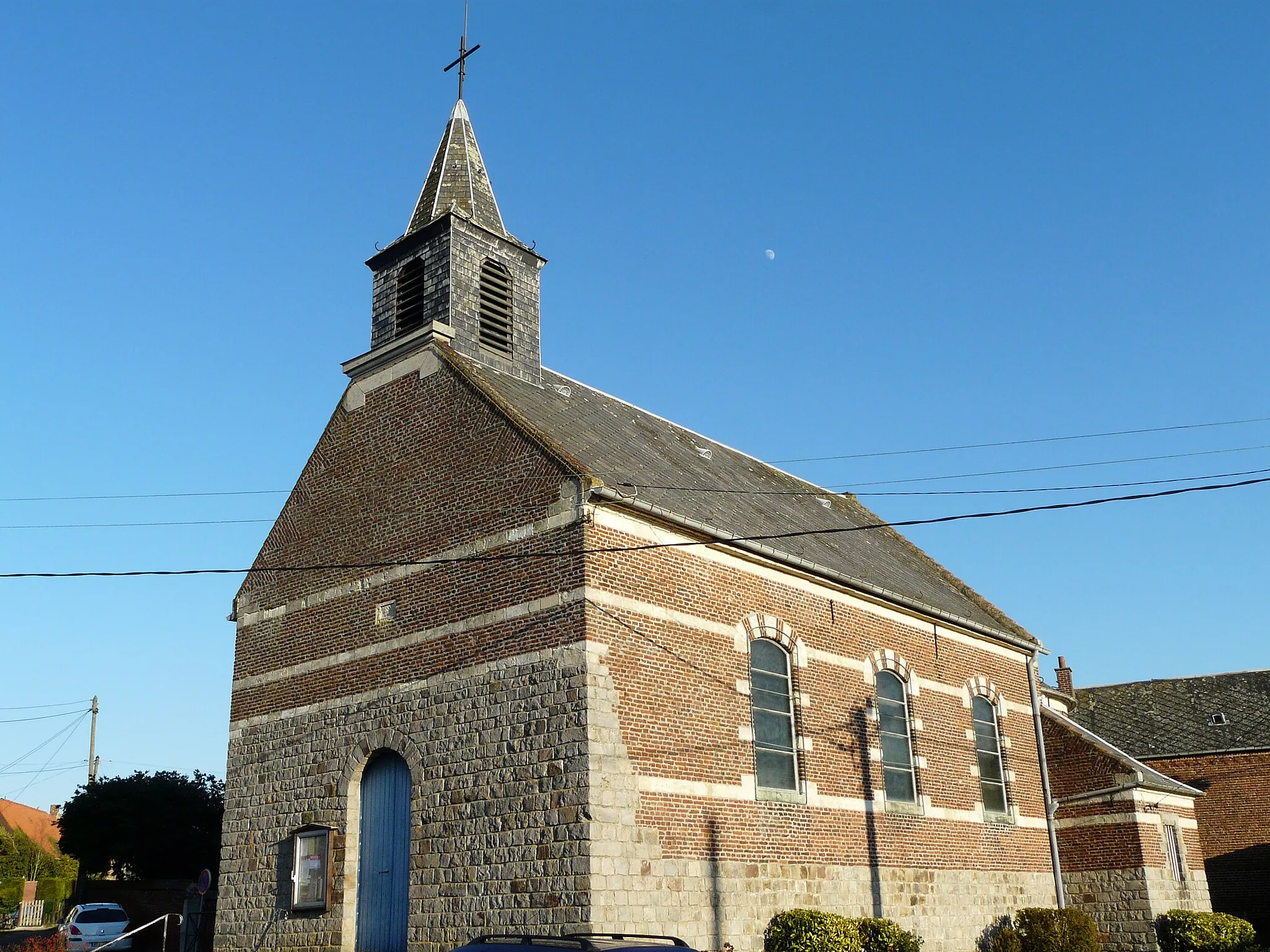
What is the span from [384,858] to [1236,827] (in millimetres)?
26207

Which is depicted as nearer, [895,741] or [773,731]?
[773,731]

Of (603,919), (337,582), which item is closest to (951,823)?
(603,919)

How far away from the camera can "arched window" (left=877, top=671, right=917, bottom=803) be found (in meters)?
20.4

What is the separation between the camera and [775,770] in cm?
1784

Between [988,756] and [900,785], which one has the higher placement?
[988,756]

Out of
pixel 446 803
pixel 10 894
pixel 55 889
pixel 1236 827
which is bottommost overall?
pixel 10 894

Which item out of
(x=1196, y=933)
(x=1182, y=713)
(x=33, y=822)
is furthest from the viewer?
(x=33, y=822)

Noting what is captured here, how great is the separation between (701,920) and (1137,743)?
82.2 feet

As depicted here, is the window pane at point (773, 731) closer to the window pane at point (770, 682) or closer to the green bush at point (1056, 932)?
the window pane at point (770, 682)

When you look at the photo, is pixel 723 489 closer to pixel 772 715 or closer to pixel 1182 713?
pixel 772 715

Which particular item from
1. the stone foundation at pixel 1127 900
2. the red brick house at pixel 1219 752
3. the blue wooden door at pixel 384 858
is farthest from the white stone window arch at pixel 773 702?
the red brick house at pixel 1219 752

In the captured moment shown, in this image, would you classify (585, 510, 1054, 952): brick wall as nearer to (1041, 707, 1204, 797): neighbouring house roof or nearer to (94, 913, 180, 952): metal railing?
(1041, 707, 1204, 797): neighbouring house roof

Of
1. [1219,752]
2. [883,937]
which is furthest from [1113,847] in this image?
[1219,752]

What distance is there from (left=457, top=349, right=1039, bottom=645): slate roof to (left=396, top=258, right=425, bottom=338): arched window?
5.90 ft
